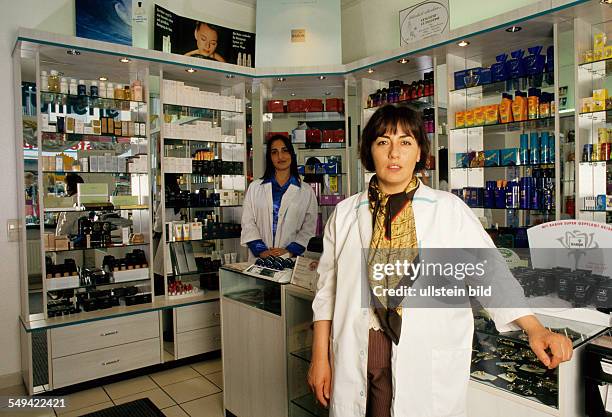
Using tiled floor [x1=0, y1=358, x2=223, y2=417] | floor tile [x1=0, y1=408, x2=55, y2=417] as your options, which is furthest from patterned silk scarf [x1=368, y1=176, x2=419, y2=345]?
floor tile [x1=0, y1=408, x2=55, y2=417]

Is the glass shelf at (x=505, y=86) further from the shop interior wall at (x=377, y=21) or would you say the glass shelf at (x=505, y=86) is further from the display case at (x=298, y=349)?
the display case at (x=298, y=349)

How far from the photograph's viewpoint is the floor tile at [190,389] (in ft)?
12.4

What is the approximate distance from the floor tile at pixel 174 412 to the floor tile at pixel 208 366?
73 cm

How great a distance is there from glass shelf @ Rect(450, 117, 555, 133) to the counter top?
2.90 meters

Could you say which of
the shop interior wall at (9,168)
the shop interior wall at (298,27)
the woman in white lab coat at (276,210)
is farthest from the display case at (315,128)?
the shop interior wall at (9,168)

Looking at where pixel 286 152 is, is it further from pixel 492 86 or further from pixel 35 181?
pixel 35 181

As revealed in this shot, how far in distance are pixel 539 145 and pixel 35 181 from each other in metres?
4.10

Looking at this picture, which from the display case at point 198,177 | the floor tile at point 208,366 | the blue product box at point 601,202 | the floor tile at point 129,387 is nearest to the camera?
the blue product box at point 601,202

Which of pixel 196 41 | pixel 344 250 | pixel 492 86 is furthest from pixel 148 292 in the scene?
pixel 492 86

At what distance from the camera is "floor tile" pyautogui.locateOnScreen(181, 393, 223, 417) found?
3439 millimetres

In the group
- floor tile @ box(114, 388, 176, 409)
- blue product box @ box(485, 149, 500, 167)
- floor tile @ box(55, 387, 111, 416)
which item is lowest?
floor tile @ box(114, 388, 176, 409)

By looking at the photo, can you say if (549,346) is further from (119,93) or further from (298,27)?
(298,27)

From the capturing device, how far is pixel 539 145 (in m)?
3.59

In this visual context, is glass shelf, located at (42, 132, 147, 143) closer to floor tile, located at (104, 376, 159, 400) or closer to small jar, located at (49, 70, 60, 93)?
small jar, located at (49, 70, 60, 93)
